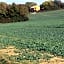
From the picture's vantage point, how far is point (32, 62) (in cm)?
1470

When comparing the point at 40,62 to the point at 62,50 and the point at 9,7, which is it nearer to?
the point at 62,50

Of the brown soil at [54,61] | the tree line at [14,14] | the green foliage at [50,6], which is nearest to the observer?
the brown soil at [54,61]

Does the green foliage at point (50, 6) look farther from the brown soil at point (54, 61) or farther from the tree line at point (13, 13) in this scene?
the brown soil at point (54, 61)

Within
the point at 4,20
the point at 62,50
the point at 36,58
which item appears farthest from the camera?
the point at 4,20

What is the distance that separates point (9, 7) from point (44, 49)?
2636 inches

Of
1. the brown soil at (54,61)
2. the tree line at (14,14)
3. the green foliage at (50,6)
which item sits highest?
the brown soil at (54,61)

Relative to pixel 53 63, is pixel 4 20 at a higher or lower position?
lower

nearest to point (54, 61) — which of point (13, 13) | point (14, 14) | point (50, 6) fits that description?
point (14, 14)

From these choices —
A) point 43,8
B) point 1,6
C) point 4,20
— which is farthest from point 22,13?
point 43,8

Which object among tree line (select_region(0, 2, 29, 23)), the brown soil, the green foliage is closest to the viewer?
the brown soil

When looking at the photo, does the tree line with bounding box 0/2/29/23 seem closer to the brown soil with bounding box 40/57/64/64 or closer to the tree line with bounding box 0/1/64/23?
the tree line with bounding box 0/1/64/23

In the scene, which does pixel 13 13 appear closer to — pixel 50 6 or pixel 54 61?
pixel 50 6

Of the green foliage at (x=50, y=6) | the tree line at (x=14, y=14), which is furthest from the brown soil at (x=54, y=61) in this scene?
the green foliage at (x=50, y=6)

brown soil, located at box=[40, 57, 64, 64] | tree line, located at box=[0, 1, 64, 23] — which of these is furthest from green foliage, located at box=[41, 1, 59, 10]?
brown soil, located at box=[40, 57, 64, 64]
